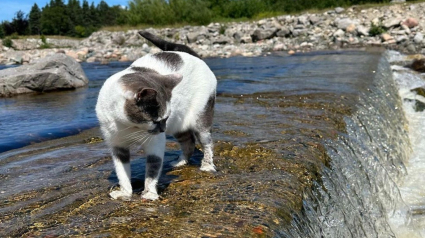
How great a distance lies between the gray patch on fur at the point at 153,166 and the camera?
330cm

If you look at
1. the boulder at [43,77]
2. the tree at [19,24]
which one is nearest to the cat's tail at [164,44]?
the boulder at [43,77]

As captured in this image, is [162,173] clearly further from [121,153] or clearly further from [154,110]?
[154,110]

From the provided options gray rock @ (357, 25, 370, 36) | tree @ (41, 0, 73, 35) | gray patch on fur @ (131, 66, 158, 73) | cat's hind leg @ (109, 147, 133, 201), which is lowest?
tree @ (41, 0, 73, 35)

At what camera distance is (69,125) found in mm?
6809

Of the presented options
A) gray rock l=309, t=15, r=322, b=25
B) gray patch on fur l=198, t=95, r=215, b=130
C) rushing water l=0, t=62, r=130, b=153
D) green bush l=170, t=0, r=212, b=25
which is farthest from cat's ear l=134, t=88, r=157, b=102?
green bush l=170, t=0, r=212, b=25

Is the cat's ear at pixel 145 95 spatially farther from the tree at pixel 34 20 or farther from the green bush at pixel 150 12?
the tree at pixel 34 20

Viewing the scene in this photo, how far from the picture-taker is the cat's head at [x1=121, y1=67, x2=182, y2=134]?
2.82 metres

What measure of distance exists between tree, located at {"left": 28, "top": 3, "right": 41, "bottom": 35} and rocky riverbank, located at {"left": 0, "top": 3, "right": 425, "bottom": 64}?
42982 mm

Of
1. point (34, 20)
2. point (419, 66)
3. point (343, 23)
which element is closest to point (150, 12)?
point (343, 23)

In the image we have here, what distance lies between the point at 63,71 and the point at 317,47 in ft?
54.4

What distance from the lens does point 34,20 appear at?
243 feet

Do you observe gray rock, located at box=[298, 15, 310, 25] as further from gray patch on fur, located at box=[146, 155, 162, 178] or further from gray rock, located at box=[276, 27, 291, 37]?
gray patch on fur, located at box=[146, 155, 162, 178]

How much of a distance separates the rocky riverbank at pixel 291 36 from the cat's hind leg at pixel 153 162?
1970 cm

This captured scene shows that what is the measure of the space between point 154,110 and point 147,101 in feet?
0.44
